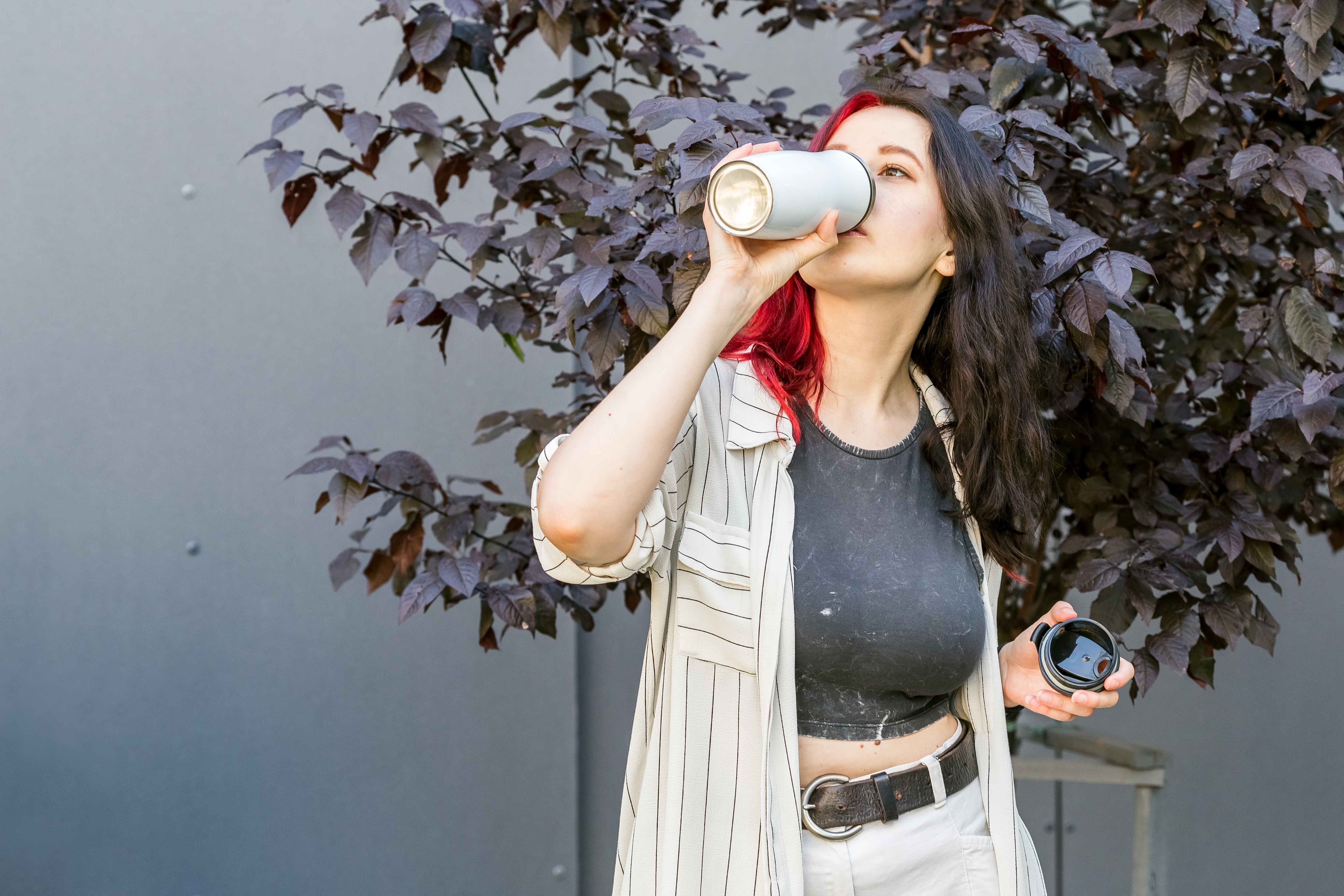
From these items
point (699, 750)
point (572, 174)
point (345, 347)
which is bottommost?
point (699, 750)

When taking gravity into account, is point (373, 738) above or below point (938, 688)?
below

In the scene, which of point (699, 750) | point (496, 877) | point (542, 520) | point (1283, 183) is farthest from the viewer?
point (496, 877)

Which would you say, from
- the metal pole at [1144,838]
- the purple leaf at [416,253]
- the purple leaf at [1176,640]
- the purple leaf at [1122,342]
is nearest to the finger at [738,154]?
the purple leaf at [1122,342]

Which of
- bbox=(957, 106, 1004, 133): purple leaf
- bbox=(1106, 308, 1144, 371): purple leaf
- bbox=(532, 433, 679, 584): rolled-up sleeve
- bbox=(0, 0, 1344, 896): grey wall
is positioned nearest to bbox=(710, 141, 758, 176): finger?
bbox=(532, 433, 679, 584): rolled-up sleeve

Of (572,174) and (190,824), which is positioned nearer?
(572,174)

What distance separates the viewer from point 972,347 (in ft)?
3.96

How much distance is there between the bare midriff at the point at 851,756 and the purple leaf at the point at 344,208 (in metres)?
0.87

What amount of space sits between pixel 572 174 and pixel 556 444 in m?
0.70

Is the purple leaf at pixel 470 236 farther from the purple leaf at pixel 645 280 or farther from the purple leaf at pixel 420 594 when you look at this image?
the purple leaf at pixel 420 594

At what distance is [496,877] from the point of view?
258 centimetres

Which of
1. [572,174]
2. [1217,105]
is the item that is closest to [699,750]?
[572,174]

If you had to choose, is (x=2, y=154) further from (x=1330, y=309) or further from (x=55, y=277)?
(x=1330, y=309)

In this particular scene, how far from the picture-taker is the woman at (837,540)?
0.90 metres

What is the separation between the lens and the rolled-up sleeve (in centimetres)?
88
